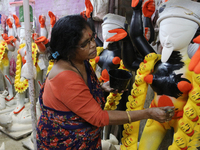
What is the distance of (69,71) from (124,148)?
2.25 feet

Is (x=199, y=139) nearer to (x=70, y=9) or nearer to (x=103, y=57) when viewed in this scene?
(x=103, y=57)

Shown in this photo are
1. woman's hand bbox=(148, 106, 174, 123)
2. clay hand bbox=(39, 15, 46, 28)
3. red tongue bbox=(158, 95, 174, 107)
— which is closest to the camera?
woman's hand bbox=(148, 106, 174, 123)

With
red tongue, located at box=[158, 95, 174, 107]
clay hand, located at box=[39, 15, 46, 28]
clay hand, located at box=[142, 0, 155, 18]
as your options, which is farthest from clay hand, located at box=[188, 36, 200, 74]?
clay hand, located at box=[39, 15, 46, 28]

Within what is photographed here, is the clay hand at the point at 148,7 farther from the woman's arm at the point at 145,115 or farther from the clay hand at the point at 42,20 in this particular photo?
the clay hand at the point at 42,20

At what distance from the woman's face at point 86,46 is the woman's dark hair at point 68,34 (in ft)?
0.06

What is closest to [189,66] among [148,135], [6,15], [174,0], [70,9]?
[174,0]

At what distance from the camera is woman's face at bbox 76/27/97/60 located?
83 cm

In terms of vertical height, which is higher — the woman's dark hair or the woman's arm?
the woman's dark hair

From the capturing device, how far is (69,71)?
2.61ft

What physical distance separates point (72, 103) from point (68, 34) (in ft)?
1.07

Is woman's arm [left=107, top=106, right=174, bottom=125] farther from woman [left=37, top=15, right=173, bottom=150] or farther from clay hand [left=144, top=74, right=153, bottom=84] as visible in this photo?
clay hand [left=144, top=74, right=153, bottom=84]

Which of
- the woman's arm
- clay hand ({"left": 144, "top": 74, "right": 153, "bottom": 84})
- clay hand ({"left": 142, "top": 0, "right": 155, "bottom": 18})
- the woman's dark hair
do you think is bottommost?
the woman's arm

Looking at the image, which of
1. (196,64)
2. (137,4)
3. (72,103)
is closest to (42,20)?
(137,4)

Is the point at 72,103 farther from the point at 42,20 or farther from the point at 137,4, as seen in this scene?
the point at 42,20
